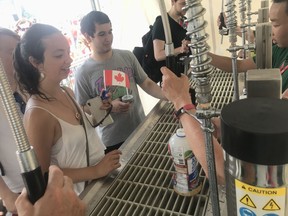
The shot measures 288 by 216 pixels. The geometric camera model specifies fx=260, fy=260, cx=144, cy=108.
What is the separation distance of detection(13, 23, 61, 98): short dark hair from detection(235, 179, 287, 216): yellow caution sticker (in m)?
0.92

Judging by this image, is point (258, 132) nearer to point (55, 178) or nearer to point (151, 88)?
point (55, 178)

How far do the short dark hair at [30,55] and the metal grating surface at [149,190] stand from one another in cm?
49

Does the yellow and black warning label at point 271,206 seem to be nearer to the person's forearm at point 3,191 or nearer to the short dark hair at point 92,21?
the person's forearm at point 3,191

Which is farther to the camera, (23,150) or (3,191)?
(3,191)

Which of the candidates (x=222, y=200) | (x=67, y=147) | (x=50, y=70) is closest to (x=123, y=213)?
(x=222, y=200)

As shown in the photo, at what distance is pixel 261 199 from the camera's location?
1.00 ft

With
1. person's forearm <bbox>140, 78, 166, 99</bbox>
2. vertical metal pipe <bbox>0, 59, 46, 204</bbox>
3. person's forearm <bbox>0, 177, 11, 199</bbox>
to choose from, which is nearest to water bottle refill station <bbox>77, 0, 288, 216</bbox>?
vertical metal pipe <bbox>0, 59, 46, 204</bbox>

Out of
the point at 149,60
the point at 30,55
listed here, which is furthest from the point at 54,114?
the point at 149,60

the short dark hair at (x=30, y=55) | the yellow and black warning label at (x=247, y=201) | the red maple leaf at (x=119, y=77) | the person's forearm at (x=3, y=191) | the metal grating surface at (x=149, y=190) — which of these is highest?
the short dark hair at (x=30, y=55)

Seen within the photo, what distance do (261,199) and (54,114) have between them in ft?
2.74

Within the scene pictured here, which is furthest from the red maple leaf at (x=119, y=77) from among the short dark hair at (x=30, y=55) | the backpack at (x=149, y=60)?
the backpack at (x=149, y=60)

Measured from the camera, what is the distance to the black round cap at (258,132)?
0.28 m

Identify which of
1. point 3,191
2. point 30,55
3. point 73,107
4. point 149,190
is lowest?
point 3,191

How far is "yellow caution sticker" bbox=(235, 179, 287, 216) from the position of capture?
0.30 metres
